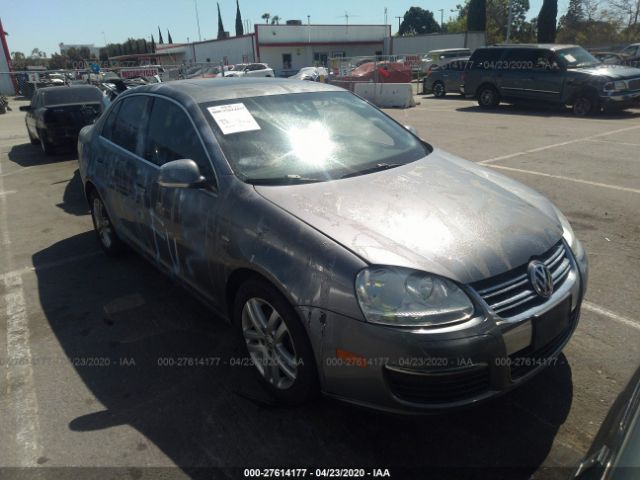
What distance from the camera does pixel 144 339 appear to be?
11.3ft

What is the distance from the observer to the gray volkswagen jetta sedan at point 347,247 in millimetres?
2092

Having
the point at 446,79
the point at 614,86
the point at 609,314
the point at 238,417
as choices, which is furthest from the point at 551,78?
the point at 238,417

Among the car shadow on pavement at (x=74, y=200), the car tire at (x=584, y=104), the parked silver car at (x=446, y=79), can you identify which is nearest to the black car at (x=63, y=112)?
the car shadow on pavement at (x=74, y=200)

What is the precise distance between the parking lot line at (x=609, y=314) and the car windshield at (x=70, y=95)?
1102 centimetres

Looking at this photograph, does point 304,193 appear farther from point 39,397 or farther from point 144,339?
point 39,397

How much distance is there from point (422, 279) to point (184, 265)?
1766 mm

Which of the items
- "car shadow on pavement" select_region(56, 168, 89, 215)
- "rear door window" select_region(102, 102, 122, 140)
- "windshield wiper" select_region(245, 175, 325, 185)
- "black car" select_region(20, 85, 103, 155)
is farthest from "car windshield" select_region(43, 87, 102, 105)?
"windshield wiper" select_region(245, 175, 325, 185)

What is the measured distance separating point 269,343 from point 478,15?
174ft

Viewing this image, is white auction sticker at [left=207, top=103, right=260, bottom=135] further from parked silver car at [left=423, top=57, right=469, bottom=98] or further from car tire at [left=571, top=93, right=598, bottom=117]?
parked silver car at [left=423, top=57, right=469, bottom=98]

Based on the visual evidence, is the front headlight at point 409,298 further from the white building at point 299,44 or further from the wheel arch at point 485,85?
the white building at point 299,44

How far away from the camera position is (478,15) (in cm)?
4788

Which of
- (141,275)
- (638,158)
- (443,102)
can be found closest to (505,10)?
(443,102)

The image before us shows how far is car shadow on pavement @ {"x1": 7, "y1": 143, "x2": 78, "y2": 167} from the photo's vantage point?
35.6 feet

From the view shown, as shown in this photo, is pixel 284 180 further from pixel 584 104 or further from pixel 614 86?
pixel 584 104
